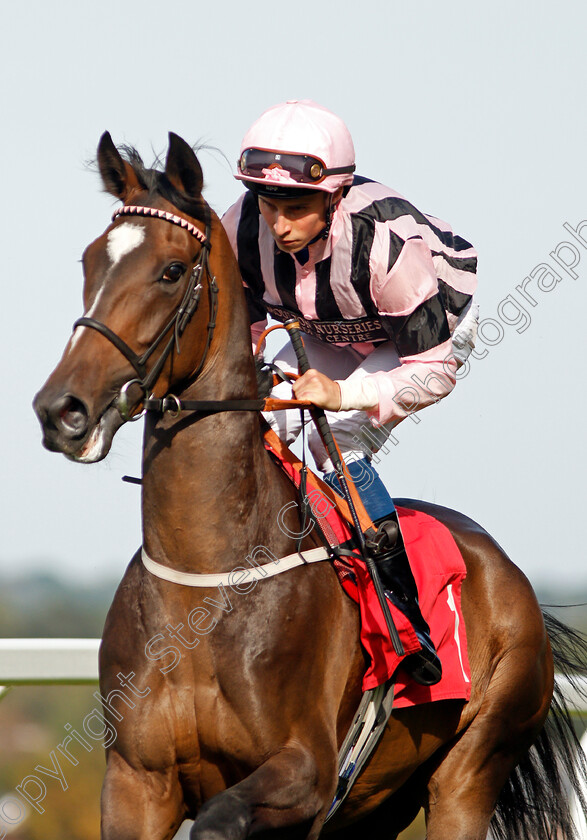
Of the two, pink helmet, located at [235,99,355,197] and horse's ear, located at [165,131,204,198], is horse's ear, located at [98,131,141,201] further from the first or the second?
pink helmet, located at [235,99,355,197]

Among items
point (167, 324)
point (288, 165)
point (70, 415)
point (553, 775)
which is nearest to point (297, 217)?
point (288, 165)

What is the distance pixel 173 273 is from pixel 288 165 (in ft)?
2.07

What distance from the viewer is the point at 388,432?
151 inches

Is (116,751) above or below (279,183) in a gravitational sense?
below

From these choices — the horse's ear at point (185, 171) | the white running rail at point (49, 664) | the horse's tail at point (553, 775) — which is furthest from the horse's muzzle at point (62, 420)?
the horse's tail at point (553, 775)

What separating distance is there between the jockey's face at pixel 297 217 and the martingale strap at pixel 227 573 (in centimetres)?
100

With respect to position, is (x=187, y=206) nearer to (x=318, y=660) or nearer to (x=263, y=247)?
(x=263, y=247)

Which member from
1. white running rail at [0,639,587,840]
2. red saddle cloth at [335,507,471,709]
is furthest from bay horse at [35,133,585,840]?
white running rail at [0,639,587,840]

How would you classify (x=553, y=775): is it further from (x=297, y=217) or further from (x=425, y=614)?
(x=297, y=217)

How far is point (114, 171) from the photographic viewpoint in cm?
312

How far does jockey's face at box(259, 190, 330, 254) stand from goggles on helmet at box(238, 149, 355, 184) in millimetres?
85

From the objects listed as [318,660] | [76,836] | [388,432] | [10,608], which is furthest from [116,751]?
[10,608]

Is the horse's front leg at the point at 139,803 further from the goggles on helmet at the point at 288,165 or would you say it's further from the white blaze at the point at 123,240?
the goggles on helmet at the point at 288,165

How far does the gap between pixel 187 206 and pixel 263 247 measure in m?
0.66
